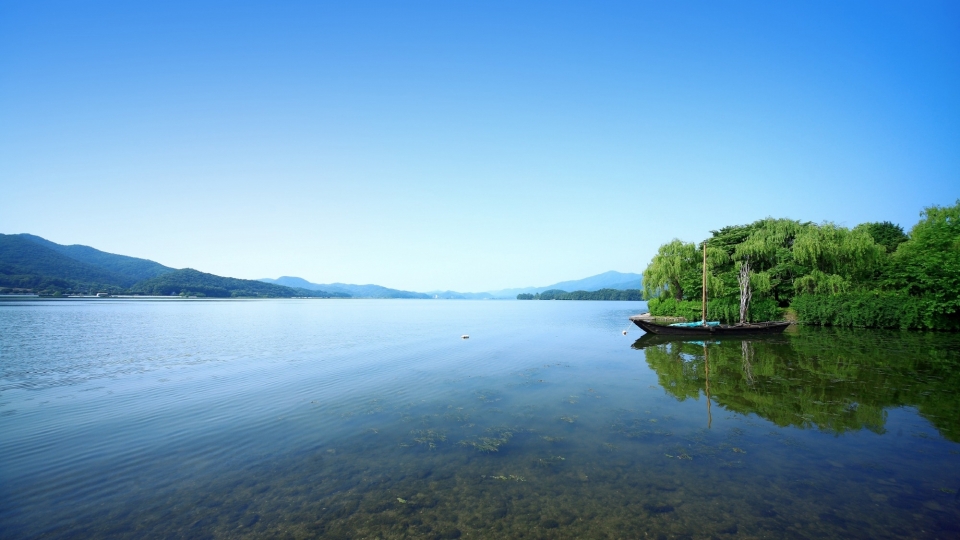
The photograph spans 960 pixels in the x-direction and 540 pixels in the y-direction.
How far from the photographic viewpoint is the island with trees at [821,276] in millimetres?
26031

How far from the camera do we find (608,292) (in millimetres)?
162375

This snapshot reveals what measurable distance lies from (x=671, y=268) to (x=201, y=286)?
527 ft

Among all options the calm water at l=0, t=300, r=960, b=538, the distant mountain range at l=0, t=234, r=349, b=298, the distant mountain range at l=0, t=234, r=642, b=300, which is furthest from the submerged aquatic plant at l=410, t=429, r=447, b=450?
the distant mountain range at l=0, t=234, r=642, b=300

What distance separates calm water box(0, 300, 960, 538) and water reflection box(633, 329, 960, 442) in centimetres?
11

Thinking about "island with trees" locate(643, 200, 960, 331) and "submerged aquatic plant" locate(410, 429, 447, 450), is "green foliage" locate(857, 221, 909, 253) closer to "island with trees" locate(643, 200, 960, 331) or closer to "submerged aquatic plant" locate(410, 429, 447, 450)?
"island with trees" locate(643, 200, 960, 331)

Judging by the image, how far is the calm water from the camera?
5172 mm

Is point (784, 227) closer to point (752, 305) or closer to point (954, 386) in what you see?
point (752, 305)

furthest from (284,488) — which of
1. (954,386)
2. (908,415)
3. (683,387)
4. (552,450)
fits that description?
(954,386)

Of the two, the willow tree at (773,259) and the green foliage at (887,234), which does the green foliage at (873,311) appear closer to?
the willow tree at (773,259)

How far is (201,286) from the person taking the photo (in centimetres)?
14600

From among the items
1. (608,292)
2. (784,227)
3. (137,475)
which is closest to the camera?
(137,475)

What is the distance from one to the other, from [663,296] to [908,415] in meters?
31.4

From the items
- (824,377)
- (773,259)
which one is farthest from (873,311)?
(824,377)

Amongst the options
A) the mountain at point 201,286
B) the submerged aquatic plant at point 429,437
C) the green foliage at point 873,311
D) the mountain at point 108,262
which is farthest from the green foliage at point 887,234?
the mountain at point 108,262
